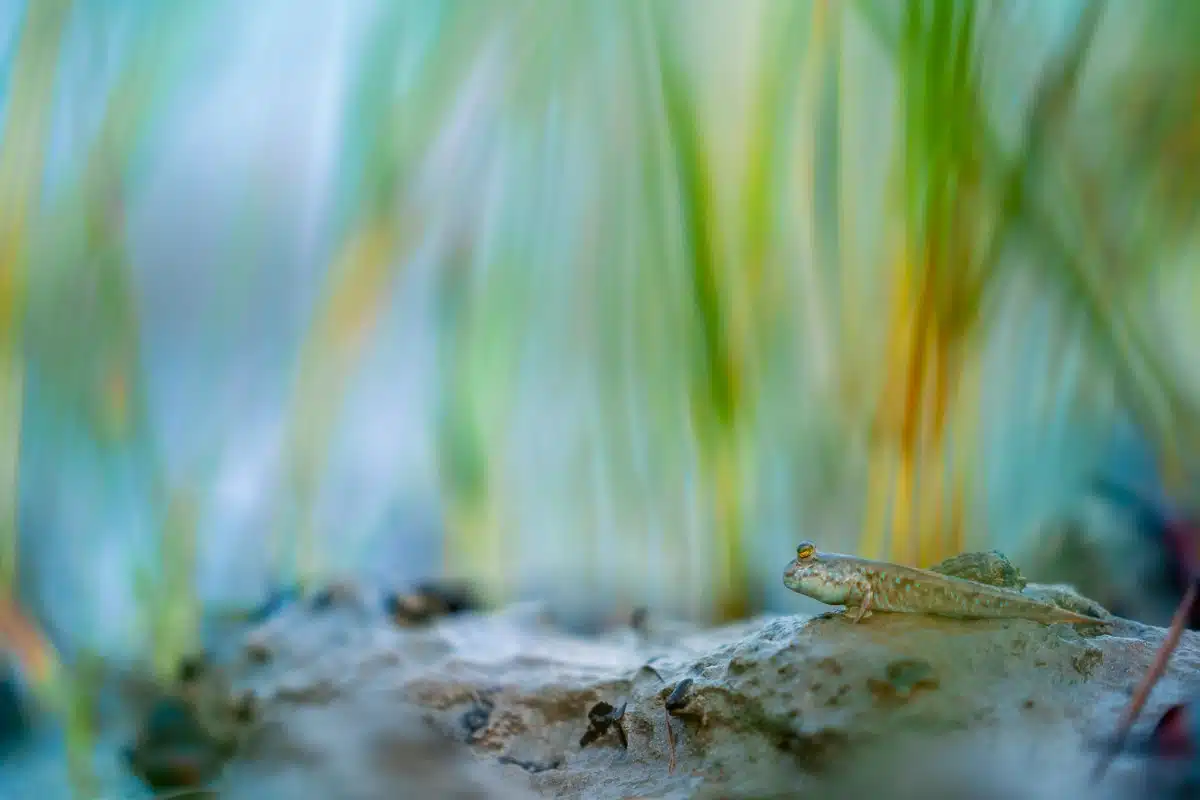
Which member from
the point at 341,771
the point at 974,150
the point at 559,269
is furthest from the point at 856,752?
the point at 559,269

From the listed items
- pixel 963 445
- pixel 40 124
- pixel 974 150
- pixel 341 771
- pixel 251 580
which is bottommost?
pixel 341 771

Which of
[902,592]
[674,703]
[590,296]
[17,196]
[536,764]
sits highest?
[17,196]

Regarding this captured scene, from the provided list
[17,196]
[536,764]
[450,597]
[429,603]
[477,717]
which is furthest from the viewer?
[17,196]

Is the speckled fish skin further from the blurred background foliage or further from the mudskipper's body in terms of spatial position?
the blurred background foliage

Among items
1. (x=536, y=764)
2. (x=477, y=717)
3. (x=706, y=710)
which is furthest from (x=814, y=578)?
(x=477, y=717)

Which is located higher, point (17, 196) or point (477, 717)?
point (17, 196)

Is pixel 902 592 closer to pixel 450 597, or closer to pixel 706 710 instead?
pixel 706 710

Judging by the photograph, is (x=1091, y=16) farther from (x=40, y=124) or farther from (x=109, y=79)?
(x=40, y=124)
